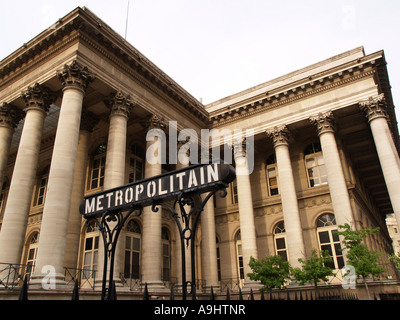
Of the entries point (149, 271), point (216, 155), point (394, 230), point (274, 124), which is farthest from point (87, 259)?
point (394, 230)

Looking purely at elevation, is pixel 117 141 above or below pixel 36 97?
below

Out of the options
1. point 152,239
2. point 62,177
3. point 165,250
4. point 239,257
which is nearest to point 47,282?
point 62,177

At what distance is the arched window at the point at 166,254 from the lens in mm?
22328

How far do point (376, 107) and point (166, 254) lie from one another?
16.8 m

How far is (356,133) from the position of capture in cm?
2469

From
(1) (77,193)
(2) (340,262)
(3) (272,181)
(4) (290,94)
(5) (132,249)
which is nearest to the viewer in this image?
(1) (77,193)

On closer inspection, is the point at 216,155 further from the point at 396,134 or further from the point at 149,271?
the point at 396,134

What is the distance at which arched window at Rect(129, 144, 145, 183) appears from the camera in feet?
77.8

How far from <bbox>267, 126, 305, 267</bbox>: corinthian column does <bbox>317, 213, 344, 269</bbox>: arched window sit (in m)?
2.92

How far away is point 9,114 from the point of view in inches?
731

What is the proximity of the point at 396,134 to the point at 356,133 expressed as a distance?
4.13 metres

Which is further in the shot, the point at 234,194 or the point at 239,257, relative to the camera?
the point at 234,194

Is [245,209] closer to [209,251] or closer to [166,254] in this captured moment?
[209,251]

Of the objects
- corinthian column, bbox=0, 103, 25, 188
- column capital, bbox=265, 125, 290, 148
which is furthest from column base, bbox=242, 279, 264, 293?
corinthian column, bbox=0, 103, 25, 188
